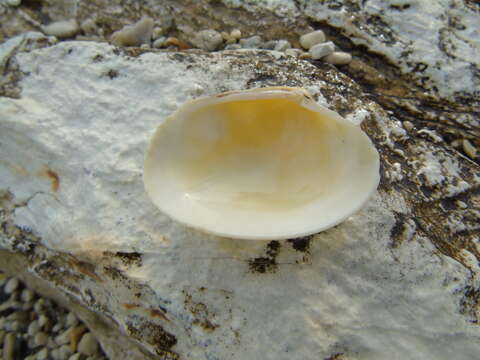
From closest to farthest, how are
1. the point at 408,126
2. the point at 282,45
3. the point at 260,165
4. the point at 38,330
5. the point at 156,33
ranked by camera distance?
the point at 260,165 < the point at 408,126 < the point at 38,330 < the point at 282,45 < the point at 156,33

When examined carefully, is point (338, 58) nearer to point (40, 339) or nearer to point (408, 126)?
point (408, 126)

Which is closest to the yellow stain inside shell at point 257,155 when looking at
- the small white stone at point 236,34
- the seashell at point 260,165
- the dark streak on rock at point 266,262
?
the seashell at point 260,165

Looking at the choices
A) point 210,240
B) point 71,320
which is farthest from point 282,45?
point 71,320

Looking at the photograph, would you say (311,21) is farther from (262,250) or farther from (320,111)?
(262,250)

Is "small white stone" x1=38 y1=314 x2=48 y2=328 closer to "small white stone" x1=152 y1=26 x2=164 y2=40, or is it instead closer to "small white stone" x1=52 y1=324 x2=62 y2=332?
"small white stone" x1=52 y1=324 x2=62 y2=332

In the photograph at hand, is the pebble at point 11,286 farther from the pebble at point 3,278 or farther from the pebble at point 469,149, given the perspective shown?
the pebble at point 469,149

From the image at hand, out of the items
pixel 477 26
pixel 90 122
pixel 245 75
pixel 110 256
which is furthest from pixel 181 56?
pixel 477 26
